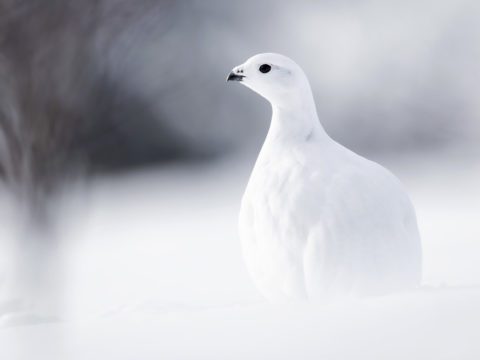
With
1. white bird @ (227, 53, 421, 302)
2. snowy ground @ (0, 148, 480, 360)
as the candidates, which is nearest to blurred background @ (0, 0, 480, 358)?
snowy ground @ (0, 148, 480, 360)

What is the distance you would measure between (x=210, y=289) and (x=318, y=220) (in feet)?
2.46

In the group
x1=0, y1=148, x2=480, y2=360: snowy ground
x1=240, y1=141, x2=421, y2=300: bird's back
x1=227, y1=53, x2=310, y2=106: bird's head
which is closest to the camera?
x1=0, y1=148, x2=480, y2=360: snowy ground

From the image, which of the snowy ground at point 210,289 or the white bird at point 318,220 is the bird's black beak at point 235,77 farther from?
the snowy ground at point 210,289

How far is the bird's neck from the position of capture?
1074mm

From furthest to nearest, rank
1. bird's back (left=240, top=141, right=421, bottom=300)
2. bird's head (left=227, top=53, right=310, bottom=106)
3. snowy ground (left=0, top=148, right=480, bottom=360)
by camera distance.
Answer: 1. bird's head (left=227, top=53, right=310, bottom=106)
2. bird's back (left=240, top=141, right=421, bottom=300)
3. snowy ground (left=0, top=148, right=480, bottom=360)

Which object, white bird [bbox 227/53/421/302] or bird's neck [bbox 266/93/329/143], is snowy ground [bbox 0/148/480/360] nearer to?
white bird [bbox 227/53/421/302]

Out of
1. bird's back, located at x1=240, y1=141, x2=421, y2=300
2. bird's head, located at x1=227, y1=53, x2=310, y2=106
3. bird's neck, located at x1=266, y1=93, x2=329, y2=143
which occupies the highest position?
bird's head, located at x1=227, y1=53, x2=310, y2=106

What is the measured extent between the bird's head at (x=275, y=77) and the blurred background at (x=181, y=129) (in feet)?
0.36

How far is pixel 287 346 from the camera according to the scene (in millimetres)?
683

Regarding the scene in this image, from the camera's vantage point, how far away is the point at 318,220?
3.10 feet

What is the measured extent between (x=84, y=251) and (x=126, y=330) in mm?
1463

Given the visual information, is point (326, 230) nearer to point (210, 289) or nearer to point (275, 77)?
point (275, 77)

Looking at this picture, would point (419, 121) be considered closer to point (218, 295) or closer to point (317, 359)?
point (218, 295)

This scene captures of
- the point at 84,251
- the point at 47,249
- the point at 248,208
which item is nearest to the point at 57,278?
the point at 47,249
